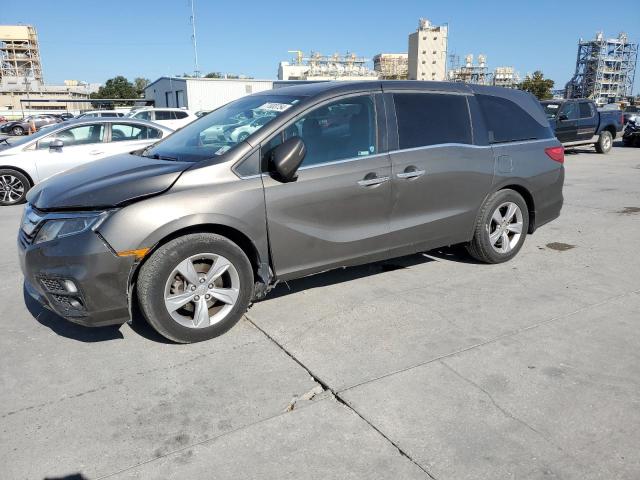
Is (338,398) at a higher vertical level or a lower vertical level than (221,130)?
lower

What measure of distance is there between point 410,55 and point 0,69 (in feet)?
329

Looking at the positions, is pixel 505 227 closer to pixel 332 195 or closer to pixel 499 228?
pixel 499 228

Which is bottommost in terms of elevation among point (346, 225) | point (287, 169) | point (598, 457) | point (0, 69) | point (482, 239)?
point (598, 457)

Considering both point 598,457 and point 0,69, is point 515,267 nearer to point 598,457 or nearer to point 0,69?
point 598,457

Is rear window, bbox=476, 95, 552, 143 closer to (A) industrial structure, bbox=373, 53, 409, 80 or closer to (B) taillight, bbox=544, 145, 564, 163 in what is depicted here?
(B) taillight, bbox=544, 145, 564, 163

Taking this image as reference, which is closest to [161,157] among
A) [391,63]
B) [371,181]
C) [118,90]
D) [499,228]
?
A: [371,181]

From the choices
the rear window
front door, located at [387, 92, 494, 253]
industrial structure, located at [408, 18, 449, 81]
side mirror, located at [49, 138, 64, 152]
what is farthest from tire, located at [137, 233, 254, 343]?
industrial structure, located at [408, 18, 449, 81]

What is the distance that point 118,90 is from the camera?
92.1 metres

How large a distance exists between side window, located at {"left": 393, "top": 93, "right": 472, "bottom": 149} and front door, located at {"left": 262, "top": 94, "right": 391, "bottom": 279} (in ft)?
1.02

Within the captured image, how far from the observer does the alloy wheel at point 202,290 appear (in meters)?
3.48

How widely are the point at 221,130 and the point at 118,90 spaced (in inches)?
3872

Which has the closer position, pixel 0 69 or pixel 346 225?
pixel 346 225

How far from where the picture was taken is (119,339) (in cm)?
374

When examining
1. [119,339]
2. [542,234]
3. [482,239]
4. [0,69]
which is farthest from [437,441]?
[0,69]
